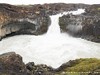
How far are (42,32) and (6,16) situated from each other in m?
7.93

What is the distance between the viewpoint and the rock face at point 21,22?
57947 mm

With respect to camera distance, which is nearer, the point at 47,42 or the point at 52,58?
the point at 52,58

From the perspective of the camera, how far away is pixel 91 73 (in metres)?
23.5

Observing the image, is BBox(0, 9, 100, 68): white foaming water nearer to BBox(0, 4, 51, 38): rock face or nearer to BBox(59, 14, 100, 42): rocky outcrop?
BBox(59, 14, 100, 42): rocky outcrop

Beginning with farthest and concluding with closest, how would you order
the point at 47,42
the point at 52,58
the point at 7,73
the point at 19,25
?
the point at 19,25
the point at 47,42
the point at 52,58
the point at 7,73

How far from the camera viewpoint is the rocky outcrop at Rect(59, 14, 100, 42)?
56656 millimetres

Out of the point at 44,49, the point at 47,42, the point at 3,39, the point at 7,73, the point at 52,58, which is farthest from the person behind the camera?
the point at 3,39

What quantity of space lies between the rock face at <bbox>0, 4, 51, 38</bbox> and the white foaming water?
186 centimetres

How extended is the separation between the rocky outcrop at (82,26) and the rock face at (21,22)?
3828mm

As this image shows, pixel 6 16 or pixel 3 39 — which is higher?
pixel 6 16

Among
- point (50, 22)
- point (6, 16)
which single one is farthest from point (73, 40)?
point (6, 16)

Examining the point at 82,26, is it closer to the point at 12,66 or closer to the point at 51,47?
the point at 51,47

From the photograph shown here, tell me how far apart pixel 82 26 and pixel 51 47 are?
1235 cm

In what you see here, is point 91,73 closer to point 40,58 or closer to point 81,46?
point 40,58
